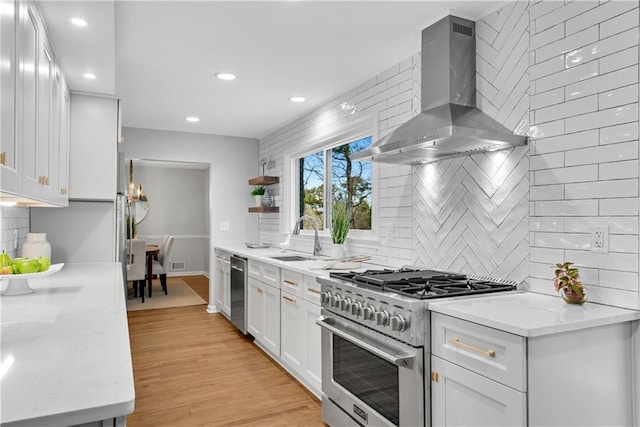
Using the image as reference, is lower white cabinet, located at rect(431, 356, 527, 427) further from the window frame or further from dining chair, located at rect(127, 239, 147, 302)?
dining chair, located at rect(127, 239, 147, 302)

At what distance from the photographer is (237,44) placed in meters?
2.89

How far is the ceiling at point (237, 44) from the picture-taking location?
237cm

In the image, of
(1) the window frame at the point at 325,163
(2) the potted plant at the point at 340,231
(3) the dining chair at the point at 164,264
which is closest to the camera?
(1) the window frame at the point at 325,163

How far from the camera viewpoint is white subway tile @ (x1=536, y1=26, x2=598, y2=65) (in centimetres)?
192

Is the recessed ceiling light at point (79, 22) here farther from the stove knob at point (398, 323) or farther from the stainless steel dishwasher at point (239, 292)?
the stainless steel dishwasher at point (239, 292)

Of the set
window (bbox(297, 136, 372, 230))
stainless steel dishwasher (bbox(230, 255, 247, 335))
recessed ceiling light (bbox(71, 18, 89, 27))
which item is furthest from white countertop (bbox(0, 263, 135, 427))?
stainless steel dishwasher (bbox(230, 255, 247, 335))

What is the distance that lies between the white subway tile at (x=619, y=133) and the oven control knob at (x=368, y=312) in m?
1.28

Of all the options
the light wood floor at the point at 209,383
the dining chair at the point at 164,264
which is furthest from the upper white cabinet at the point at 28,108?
the dining chair at the point at 164,264

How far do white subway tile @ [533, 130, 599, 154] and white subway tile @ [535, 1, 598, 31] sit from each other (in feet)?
1.82

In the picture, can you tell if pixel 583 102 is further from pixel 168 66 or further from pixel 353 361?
pixel 168 66

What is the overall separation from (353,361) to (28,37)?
7.08 feet

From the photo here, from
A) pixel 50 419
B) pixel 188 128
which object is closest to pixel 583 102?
pixel 50 419

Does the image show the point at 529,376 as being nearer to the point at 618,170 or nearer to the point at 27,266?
the point at 618,170

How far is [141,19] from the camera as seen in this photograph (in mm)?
2523
